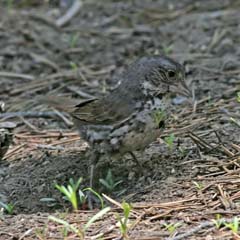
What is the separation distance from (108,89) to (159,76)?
5.54ft

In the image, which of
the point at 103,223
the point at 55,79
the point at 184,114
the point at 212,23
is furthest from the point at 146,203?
the point at 212,23

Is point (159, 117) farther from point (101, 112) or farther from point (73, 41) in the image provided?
point (73, 41)

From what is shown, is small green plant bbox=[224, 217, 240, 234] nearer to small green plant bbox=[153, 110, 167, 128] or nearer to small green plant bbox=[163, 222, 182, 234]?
small green plant bbox=[163, 222, 182, 234]

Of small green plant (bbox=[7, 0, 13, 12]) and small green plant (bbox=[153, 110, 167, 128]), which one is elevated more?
small green plant (bbox=[7, 0, 13, 12])

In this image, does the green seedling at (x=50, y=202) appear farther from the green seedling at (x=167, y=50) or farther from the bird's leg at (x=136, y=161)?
the green seedling at (x=167, y=50)

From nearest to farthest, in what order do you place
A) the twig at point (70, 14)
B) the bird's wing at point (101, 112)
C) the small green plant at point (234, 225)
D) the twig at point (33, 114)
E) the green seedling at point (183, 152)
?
1. the small green plant at point (234, 225)
2. the bird's wing at point (101, 112)
3. the green seedling at point (183, 152)
4. the twig at point (33, 114)
5. the twig at point (70, 14)

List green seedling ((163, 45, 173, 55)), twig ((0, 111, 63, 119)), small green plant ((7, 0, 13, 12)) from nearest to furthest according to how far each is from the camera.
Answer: twig ((0, 111, 63, 119)) < green seedling ((163, 45, 173, 55)) < small green plant ((7, 0, 13, 12))

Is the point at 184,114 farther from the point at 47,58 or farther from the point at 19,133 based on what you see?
the point at 47,58

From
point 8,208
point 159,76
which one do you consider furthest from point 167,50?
point 8,208

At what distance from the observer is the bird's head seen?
228 inches

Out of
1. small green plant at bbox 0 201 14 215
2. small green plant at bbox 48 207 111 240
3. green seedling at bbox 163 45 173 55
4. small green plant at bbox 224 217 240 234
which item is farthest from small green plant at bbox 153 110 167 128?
green seedling at bbox 163 45 173 55

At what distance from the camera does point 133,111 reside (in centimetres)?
562

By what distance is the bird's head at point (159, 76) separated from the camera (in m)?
5.79

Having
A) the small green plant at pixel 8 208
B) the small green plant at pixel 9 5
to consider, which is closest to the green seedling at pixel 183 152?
the small green plant at pixel 8 208
